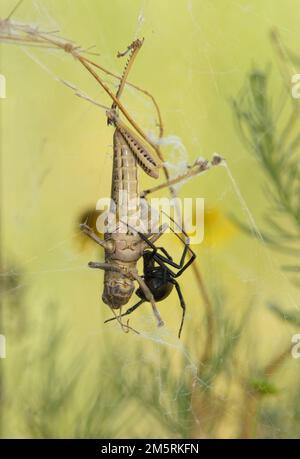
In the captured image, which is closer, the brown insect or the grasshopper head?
the brown insect

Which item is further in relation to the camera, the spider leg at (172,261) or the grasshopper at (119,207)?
the spider leg at (172,261)

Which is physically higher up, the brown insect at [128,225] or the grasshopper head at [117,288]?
the brown insect at [128,225]

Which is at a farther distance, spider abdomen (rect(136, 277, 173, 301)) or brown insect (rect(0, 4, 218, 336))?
spider abdomen (rect(136, 277, 173, 301))

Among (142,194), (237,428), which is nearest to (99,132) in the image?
(142,194)

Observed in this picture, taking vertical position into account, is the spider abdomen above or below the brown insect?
below
